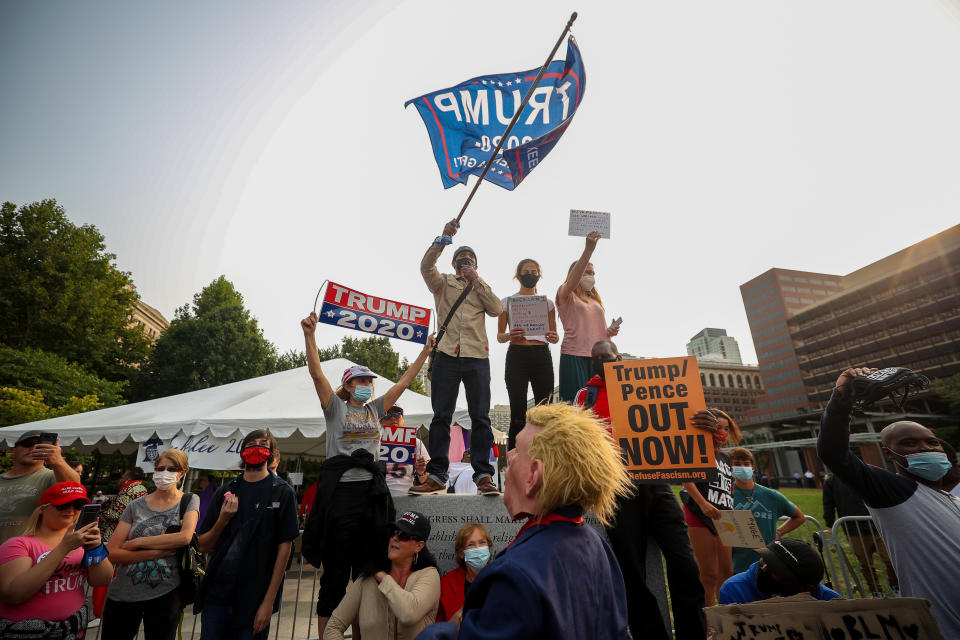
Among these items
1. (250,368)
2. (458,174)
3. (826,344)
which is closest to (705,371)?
(826,344)

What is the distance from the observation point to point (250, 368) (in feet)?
100.0

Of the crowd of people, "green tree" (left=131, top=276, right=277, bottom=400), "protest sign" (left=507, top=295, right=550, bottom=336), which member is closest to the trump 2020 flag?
the crowd of people

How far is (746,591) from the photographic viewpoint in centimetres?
285

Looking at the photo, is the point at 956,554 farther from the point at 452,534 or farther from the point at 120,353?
the point at 120,353

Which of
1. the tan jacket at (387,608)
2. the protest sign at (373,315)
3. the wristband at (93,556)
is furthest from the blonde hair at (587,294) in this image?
the wristband at (93,556)

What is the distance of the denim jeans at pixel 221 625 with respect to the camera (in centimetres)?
319

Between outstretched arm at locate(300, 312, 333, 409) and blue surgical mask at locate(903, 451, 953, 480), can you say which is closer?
blue surgical mask at locate(903, 451, 953, 480)

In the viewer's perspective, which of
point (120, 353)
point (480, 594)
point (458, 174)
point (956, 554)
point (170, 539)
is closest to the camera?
point (480, 594)

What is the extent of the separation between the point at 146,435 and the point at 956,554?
13.0 metres

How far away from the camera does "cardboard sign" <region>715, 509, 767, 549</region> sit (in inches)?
144

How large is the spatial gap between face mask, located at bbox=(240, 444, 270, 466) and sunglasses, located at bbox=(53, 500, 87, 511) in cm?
108

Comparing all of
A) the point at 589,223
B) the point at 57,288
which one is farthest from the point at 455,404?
the point at 57,288

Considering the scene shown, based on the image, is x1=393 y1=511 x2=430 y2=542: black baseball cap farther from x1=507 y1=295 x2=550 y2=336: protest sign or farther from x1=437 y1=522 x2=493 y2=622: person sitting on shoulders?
x1=507 y1=295 x2=550 y2=336: protest sign

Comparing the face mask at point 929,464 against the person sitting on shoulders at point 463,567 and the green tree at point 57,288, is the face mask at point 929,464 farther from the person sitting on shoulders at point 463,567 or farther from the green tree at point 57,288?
the green tree at point 57,288
